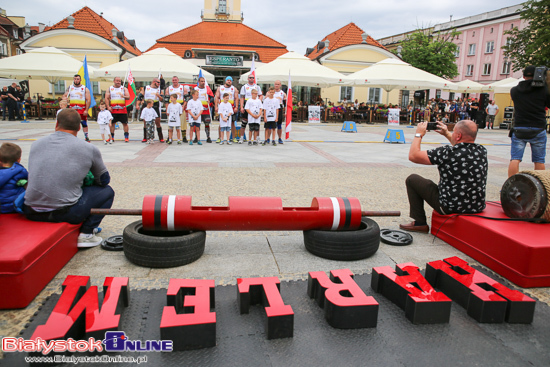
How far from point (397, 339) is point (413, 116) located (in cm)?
2639

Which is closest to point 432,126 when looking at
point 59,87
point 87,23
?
point 59,87

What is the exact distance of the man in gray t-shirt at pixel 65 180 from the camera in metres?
3.56

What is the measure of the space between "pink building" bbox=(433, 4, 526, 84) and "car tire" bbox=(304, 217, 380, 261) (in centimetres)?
4786

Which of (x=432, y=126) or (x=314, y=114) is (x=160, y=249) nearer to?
(x=432, y=126)

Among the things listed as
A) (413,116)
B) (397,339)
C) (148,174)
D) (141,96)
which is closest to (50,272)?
(397,339)

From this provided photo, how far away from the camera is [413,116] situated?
26703 mm

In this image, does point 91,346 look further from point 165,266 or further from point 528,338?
point 528,338

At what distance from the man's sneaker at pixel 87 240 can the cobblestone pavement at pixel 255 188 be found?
0.21ft

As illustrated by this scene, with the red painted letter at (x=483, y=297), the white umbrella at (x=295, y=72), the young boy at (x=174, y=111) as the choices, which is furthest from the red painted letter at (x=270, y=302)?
the white umbrella at (x=295, y=72)

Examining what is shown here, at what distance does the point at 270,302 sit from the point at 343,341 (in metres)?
0.55

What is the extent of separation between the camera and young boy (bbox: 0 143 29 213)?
364 cm

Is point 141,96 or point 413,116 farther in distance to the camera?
point 413,116

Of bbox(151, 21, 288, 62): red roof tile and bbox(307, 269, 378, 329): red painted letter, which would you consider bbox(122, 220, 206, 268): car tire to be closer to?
bbox(307, 269, 378, 329): red painted letter

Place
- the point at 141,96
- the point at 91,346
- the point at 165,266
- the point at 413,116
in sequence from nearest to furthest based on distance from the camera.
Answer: the point at 91,346 < the point at 165,266 < the point at 141,96 < the point at 413,116
